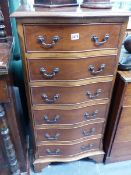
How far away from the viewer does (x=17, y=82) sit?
138 cm

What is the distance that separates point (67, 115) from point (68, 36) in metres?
0.49

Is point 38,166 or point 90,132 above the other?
point 90,132

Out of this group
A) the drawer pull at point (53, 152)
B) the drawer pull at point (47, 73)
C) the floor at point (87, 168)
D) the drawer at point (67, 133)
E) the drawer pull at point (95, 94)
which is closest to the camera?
the drawer pull at point (47, 73)

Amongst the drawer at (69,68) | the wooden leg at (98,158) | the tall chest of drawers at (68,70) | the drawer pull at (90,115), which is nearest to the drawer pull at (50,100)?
the tall chest of drawers at (68,70)

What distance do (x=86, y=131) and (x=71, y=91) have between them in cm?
38

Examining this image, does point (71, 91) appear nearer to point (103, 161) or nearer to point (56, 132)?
point (56, 132)

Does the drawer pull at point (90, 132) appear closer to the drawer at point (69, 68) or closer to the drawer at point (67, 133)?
the drawer at point (67, 133)

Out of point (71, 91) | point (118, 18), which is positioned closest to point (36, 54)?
point (71, 91)

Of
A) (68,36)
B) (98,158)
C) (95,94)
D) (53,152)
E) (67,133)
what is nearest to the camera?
(68,36)

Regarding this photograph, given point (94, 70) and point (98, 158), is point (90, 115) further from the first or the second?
point (98, 158)

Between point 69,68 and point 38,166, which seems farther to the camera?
point 38,166

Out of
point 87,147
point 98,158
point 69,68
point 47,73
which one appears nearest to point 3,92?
point 47,73

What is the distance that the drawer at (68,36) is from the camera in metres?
0.81

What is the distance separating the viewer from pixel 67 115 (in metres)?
1.10
